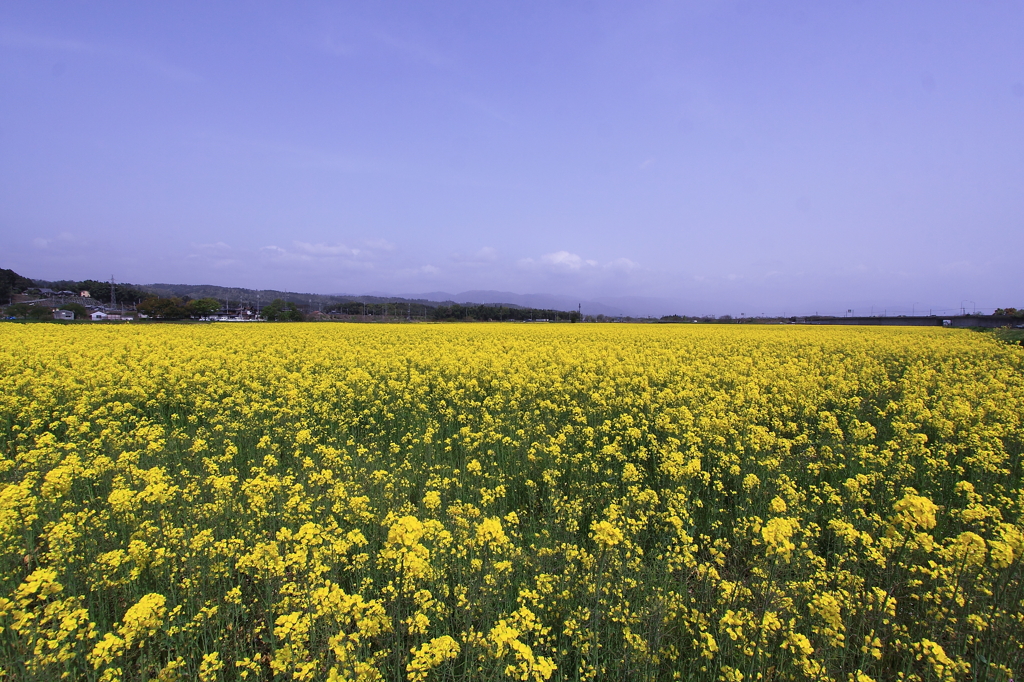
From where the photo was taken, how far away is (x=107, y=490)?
4738mm

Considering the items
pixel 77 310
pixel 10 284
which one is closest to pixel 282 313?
pixel 77 310

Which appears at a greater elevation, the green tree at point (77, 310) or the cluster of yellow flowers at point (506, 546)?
the green tree at point (77, 310)

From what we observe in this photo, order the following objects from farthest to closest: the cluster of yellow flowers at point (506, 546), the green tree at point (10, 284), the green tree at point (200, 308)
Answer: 1. the green tree at point (10, 284)
2. the green tree at point (200, 308)
3. the cluster of yellow flowers at point (506, 546)

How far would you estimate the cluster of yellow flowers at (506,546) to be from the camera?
106 inches

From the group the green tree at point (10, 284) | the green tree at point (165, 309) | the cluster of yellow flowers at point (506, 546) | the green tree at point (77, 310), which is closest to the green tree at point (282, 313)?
the green tree at point (165, 309)

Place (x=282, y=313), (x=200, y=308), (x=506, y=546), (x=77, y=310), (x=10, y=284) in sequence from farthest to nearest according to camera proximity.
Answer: (x=10, y=284), (x=200, y=308), (x=282, y=313), (x=77, y=310), (x=506, y=546)

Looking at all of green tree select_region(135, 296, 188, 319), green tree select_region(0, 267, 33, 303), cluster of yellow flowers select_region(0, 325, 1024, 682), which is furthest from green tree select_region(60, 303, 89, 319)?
cluster of yellow flowers select_region(0, 325, 1024, 682)

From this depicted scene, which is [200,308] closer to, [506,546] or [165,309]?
[165,309]

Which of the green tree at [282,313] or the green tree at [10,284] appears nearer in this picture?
the green tree at [282,313]

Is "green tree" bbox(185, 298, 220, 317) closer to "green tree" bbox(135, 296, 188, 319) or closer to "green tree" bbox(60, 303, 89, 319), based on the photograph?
"green tree" bbox(135, 296, 188, 319)

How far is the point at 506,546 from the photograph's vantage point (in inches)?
138

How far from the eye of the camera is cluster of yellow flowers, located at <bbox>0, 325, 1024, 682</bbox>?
268cm

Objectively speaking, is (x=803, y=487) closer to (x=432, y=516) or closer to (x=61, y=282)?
(x=432, y=516)

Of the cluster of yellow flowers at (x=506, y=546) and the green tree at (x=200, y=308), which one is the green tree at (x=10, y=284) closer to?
the green tree at (x=200, y=308)
